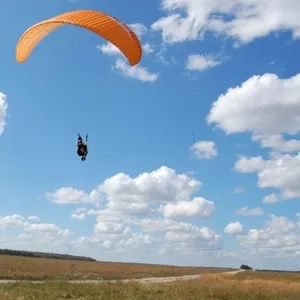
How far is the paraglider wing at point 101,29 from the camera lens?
14.8 meters

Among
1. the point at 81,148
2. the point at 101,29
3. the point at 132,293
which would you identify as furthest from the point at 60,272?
the point at 101,29

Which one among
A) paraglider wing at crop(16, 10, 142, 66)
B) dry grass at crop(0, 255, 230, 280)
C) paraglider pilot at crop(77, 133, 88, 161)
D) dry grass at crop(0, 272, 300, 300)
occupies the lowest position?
dry grass at crop(0, 272, 300, 300)

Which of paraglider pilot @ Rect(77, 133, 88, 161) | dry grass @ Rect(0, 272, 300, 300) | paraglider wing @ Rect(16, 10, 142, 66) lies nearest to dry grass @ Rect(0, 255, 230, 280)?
dry grass @ Rect(0, 272, 300, 300)

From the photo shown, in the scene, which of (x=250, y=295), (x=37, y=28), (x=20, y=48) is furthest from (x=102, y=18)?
(x=250, y=295)

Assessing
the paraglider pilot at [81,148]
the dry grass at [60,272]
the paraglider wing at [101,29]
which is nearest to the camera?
the paraglider wing at [101,29]

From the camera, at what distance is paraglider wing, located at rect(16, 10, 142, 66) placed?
14.8m

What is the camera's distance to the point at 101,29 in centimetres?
1495

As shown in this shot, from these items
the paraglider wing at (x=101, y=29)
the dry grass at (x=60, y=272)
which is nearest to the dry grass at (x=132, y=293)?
the paraglider wing at (x=101, y=29)

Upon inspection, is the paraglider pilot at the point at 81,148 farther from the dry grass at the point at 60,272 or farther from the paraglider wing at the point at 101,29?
the dry grass at the point at 60,272

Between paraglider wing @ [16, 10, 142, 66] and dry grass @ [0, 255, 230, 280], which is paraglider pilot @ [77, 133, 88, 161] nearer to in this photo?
paraglider wing @ [16, 10, 142, 66]

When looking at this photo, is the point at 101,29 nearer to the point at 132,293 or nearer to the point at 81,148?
the point at 81,148

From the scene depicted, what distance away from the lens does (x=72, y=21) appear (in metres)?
14.7

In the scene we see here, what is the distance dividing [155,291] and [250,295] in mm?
5106

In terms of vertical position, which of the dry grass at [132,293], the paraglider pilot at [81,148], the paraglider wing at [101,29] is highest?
the paraglider wing at [101,29]
